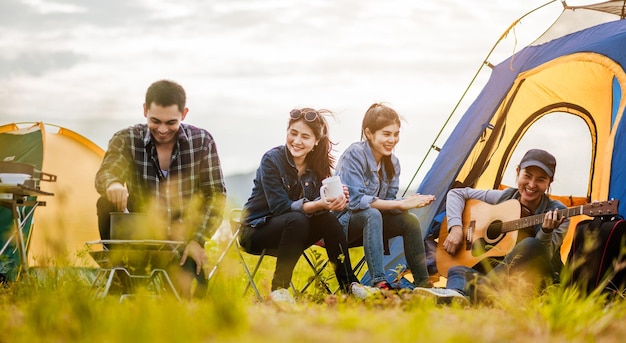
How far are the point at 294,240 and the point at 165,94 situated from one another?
0.93 m

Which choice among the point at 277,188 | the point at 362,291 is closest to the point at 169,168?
the point at 277,188

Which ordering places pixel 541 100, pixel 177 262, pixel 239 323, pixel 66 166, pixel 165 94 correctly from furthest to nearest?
pixel 66 166, pixel 541 100, pixel 165 94, pixel 177 262, pixel 239 323

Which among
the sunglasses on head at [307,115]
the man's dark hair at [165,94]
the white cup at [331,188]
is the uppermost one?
the man's dark hair at [165,94]

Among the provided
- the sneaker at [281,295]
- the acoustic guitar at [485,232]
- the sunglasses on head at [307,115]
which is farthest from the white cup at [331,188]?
the acoustic guitar at [485,232]

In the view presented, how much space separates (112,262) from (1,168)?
1415 millimetres

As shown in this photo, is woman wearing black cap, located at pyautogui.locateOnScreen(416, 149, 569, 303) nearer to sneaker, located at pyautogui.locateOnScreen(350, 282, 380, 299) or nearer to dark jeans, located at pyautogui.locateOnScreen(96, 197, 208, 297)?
sneaker, located at pyautogui.locateOnScreen(350, 282, 380, 299)

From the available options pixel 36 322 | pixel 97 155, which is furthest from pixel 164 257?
pixel 97 155

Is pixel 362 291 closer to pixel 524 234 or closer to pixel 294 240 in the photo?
pixel 294 240

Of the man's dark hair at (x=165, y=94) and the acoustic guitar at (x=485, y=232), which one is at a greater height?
the man's dark hair at (x=165, y=94)

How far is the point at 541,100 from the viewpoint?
15.8 feet

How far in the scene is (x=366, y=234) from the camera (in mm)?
4133

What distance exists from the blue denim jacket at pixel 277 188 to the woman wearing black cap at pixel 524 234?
0.80 meters

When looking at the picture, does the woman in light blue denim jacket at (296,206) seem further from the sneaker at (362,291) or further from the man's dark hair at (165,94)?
the man's dark hair at (165,94)

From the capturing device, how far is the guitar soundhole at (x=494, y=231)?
4320mm
